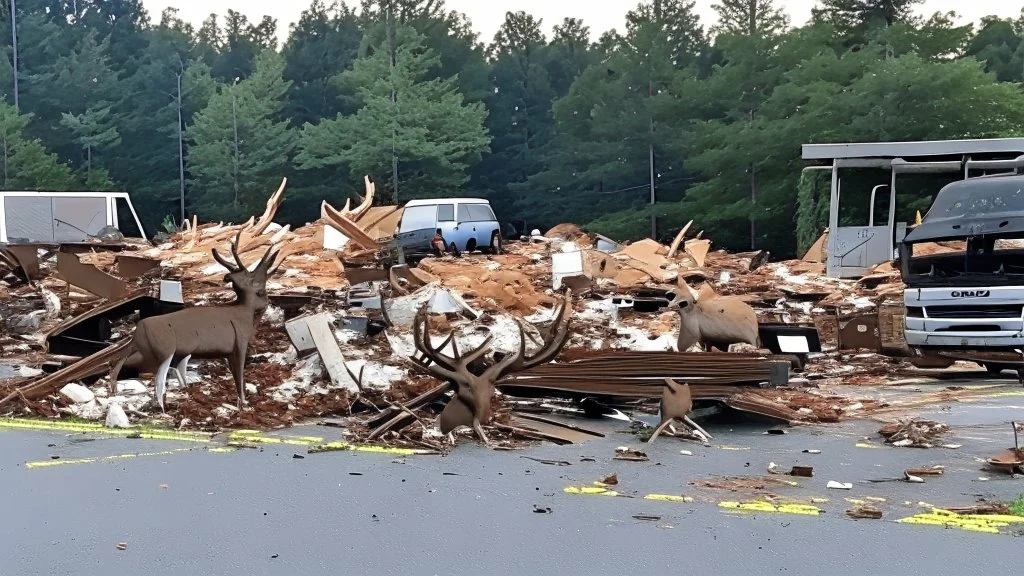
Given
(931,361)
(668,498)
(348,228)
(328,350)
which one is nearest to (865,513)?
(668,498)

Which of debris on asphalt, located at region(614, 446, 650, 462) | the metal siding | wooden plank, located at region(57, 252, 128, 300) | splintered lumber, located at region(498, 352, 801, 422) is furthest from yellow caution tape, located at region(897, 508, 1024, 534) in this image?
the metal siding

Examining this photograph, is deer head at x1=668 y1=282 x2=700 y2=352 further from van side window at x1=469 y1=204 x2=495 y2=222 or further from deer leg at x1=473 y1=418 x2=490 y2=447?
van side window at x1=469 y1=204 x2=495 y2=222

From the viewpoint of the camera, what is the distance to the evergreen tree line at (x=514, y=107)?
4469 centimetres

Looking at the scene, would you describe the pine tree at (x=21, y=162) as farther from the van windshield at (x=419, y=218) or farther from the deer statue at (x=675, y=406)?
the deer statue at (x=675, y=406)

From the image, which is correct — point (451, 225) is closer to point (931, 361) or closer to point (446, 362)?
point (931, 361)

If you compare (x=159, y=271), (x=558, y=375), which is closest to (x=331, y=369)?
(x=558, y=375)

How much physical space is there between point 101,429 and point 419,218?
71.2 ft

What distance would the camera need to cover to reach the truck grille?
13.9m

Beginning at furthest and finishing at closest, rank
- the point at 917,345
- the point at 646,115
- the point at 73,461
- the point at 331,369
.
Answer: the point at 646,115, the point at 917,345, the point at 331,369, the point at 73,461

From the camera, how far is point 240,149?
67.8 m

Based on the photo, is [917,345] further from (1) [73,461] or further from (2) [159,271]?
(2) [159,271]

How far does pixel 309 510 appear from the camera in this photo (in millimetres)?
7555

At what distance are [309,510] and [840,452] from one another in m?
4.45

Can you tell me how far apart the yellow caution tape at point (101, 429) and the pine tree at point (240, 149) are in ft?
180
